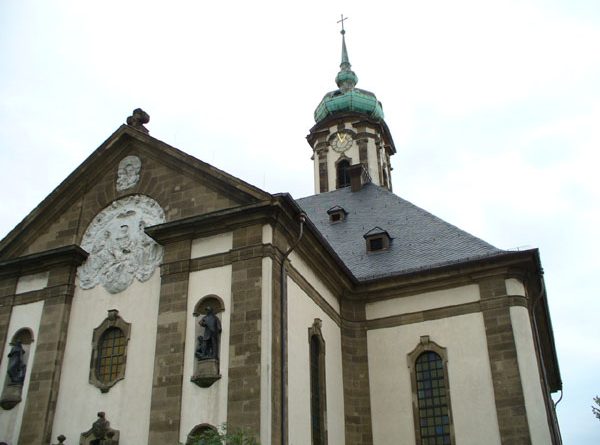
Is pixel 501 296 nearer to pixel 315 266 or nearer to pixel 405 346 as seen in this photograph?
pixel 405 346

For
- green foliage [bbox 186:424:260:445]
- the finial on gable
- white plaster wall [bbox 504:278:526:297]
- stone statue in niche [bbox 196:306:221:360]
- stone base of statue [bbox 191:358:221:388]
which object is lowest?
A: green foliage [bbox 186:424:260:445]

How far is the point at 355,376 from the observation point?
820 inches

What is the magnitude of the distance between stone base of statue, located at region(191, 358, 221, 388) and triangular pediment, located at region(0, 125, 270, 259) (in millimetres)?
4048

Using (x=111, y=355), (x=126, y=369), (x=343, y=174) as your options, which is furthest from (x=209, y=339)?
(x=343, y=174)

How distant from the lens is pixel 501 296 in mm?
20062

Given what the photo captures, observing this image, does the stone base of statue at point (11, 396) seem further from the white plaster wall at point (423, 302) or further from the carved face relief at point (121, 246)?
the white plaster wall at point (423, 302)

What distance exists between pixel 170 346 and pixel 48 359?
12.0 ft

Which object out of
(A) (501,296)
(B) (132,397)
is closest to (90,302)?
(B) (132,397)

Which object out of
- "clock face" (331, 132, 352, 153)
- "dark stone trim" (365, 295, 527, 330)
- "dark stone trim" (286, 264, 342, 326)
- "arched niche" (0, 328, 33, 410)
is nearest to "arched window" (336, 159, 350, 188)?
"clock face" (331, 132, 352, 153)

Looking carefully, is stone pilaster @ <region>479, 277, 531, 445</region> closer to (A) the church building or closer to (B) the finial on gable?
(A) the church building

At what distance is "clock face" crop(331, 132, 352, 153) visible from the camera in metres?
34.8

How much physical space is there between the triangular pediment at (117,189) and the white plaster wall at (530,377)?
880 cm

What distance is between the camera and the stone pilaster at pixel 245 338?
14992 mm

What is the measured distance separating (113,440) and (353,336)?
7.99 meters
